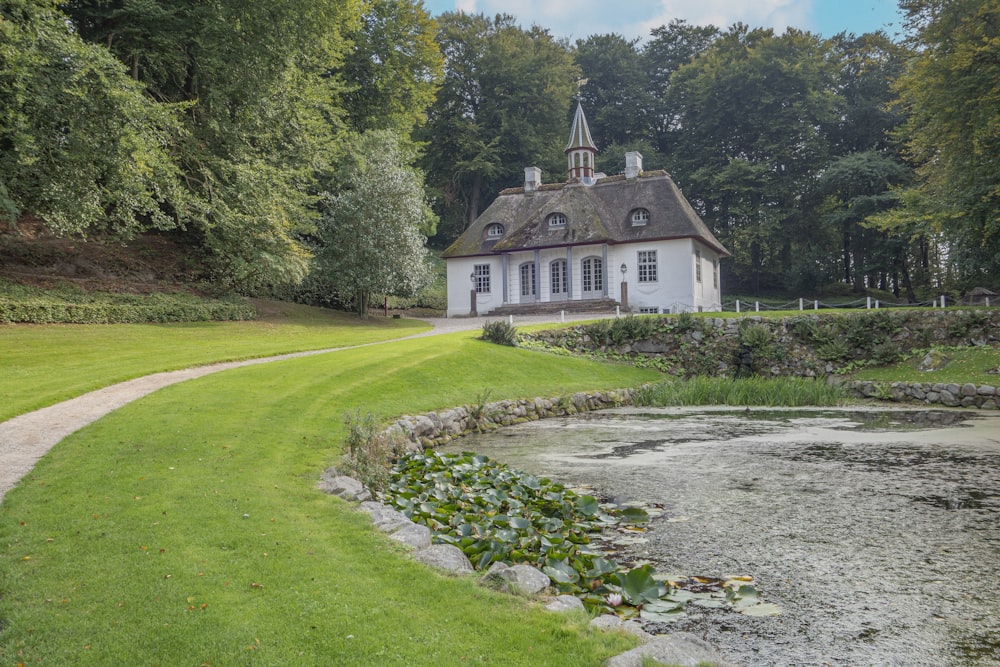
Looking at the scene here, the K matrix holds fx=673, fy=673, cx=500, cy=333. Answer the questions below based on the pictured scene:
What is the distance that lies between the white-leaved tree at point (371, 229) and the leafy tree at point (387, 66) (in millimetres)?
5704

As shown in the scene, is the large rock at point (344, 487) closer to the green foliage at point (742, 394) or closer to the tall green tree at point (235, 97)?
the green foliage at point (742, 394)

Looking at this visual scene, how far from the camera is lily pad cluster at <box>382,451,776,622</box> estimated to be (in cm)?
495

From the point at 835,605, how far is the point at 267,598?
12.9 ft

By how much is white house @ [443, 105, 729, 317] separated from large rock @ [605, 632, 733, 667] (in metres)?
30.7

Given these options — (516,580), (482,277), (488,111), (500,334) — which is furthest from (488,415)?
(488,111)

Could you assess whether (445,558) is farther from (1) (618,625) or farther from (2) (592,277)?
(2) (592,277)

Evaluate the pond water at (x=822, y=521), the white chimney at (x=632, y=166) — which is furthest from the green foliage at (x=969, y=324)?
the white chimney at (x=632, y=166)

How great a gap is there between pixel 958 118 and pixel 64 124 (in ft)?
88.3

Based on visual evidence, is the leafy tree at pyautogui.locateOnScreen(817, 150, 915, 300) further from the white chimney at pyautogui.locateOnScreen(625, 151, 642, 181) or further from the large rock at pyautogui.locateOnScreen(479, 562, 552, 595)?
the large rock at pyautogui.locateOnScreen(479, 562, 552, 595)

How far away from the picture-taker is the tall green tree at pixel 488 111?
5091cm

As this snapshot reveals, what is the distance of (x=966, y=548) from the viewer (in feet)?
19.2

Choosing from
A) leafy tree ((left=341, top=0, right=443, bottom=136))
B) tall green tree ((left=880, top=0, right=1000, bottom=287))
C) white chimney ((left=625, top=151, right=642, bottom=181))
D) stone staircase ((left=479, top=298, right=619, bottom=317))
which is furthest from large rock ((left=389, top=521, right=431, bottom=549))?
white chimney ((left=625, top=151, right=642, bottom=181))

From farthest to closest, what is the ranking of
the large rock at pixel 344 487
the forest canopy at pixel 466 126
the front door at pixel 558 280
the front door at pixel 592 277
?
the front door at pixel 558 280, the front door at pixel 592 277, the forest canopy at pixel 466 126, the large rock at pixel 344 487

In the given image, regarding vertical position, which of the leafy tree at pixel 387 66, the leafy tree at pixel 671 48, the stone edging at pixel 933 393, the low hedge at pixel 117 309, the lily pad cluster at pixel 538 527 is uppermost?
the leafy tree at pixel 671 48
